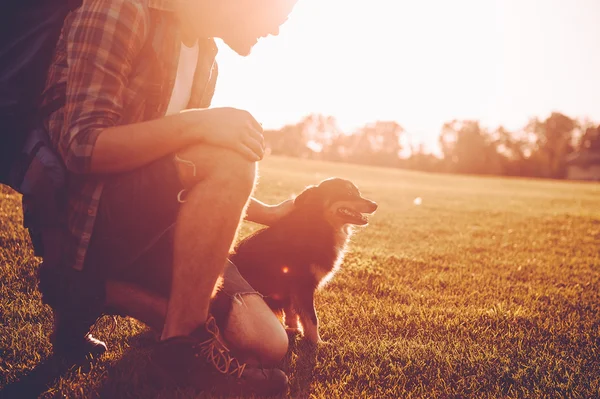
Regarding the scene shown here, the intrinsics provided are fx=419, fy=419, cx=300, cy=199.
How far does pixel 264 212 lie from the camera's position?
311cm

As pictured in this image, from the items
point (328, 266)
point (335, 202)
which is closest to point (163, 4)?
point (328, 266)

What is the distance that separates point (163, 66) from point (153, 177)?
0.59 meters

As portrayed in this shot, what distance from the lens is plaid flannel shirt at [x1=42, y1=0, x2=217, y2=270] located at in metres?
1.72

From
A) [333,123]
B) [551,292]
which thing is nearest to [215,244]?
[551,292]

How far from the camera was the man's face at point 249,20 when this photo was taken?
2.08m

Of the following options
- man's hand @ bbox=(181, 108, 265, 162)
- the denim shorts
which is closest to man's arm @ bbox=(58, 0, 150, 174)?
the denim shorts

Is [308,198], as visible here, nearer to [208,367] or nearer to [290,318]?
[290,318]

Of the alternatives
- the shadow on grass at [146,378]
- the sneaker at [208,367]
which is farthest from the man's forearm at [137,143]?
the shadow on grass at [146,378]

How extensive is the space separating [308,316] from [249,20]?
191 cm

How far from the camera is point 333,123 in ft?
303

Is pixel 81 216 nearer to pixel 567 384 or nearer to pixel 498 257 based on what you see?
pixel 567 384

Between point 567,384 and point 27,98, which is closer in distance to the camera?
point 27,98

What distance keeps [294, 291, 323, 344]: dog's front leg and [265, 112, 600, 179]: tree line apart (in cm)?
5819

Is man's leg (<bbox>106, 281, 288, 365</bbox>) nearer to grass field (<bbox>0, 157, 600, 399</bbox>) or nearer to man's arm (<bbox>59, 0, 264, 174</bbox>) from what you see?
grass field (<bbox>0, 157, 600, 399</bbox>)
